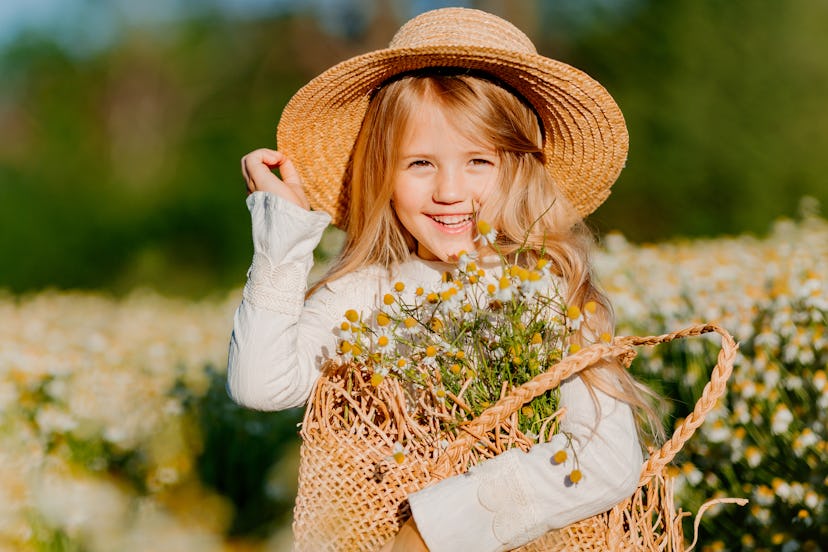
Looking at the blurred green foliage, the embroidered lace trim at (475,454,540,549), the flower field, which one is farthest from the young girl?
the blurred green foliage

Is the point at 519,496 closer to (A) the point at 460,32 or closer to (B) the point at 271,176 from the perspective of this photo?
(B) the point at 271,176

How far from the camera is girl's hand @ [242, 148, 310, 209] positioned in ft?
6.50

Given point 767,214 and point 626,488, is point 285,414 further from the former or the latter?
point 767,214

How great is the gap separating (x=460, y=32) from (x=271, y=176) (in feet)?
1.72

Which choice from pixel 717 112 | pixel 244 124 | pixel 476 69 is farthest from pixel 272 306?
pixel 244 124

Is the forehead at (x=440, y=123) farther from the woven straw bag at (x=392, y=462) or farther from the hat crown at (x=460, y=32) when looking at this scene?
the woven straw bag at (x=392, y=462)

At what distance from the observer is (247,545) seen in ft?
8.64

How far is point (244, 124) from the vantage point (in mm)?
7324

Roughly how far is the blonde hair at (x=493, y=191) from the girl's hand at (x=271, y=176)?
0.60 feet

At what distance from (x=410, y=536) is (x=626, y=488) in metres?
0.40

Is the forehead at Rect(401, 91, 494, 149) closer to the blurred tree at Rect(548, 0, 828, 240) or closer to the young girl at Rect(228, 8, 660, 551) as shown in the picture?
the young girl at Rect(228, 8, 660, 551)

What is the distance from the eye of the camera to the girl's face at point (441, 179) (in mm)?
2029

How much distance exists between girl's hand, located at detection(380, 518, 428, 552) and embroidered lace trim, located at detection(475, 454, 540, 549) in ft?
0.41

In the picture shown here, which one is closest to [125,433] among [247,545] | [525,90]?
[247,545]
